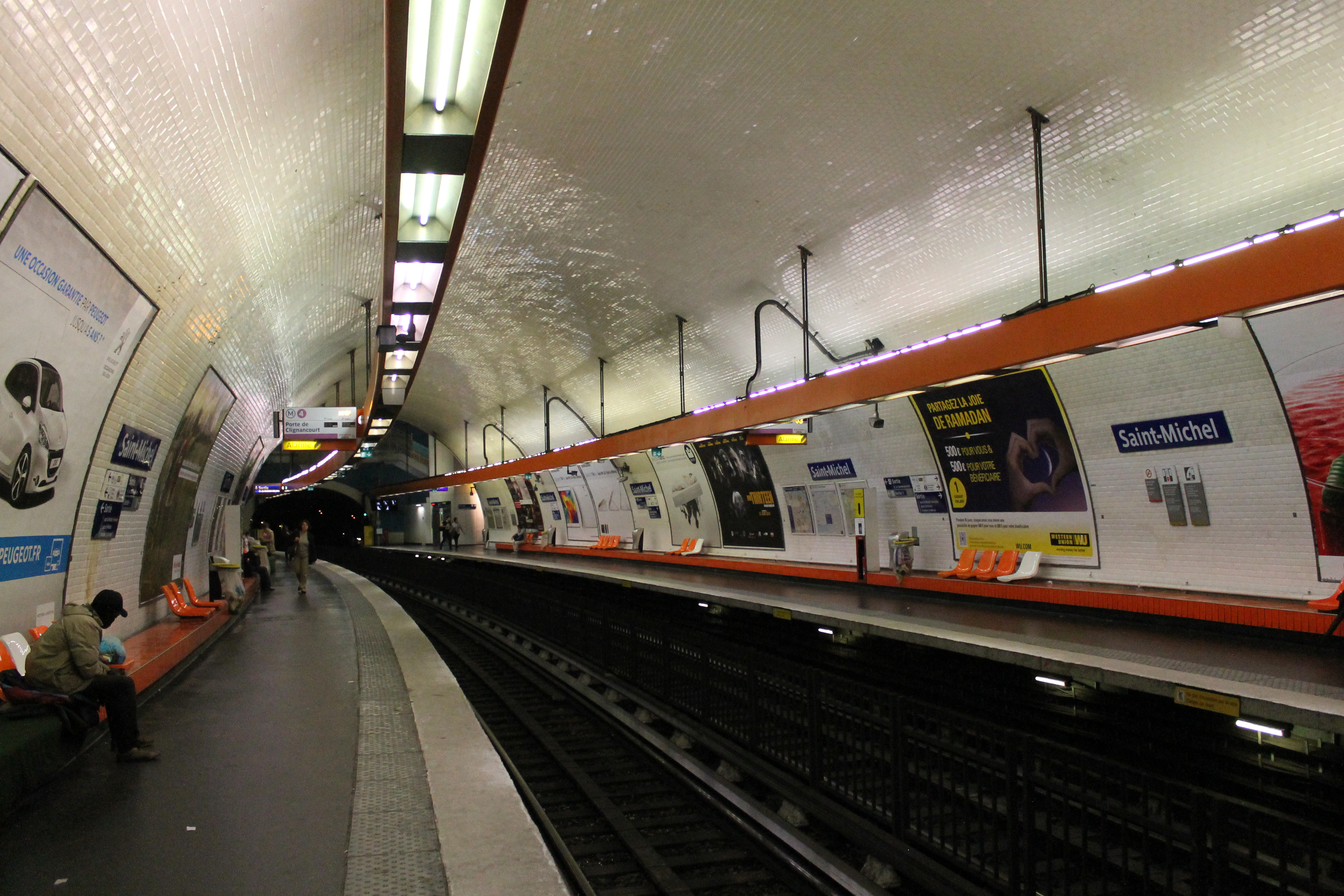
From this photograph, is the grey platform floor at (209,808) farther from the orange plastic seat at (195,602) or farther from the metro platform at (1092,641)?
the orange plastic seat at (195,602)

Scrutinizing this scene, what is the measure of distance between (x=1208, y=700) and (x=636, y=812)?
12.2 feet

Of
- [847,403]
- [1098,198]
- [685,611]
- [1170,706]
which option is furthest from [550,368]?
[1170,706]

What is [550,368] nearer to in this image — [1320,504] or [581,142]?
[581,142]

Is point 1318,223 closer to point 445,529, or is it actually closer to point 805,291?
point 805,291

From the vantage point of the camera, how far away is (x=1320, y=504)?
21.2ft

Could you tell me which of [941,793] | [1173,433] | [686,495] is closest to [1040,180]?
[1173,433]

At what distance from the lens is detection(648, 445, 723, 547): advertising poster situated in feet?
52.7

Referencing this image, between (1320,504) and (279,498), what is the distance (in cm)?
5185

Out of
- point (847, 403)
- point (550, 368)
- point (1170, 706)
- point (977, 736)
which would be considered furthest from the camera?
point (550, 368)

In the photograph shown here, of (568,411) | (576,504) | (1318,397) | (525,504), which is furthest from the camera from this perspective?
(525,504)

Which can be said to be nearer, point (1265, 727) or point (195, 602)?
point (1265, 727)

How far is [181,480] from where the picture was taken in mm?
10070

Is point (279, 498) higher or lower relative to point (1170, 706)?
higher

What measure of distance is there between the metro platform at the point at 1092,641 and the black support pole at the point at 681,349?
2864 millimetres
